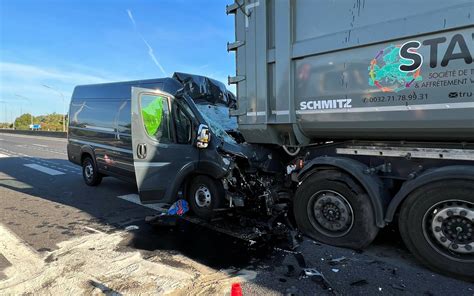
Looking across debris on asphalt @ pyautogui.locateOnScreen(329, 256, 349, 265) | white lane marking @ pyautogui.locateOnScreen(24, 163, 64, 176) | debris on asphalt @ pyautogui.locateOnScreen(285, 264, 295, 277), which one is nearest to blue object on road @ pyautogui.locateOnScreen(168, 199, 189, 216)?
debris on asphalt @ pyautogui.locateOnScreen(285, 264, 295, 277)

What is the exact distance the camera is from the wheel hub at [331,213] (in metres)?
4.21

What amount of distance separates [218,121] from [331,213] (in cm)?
272

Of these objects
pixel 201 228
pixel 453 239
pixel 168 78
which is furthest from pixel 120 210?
pixel 453 239

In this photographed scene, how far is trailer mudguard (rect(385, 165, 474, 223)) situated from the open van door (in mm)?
2974

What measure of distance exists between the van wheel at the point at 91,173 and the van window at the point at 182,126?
12.5 feet

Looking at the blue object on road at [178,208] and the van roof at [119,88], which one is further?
the van roof at [119,88]

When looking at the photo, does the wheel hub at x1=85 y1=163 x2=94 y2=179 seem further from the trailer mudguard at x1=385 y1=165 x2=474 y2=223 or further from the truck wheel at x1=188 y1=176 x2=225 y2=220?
the trailer mudguard at x1=385 y1=165 x2=474 y2=223

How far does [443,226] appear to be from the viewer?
350 cm

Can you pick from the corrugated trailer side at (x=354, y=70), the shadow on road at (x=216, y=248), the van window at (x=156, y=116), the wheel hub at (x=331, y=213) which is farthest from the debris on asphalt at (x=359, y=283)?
the van window at (x=156, y=116)

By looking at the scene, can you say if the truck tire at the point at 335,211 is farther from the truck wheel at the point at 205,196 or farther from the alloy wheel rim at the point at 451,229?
the truck wheel at the point at 205,196

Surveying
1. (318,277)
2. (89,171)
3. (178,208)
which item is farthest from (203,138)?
(89,171)

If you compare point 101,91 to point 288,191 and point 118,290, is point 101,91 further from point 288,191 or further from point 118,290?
point 118,290

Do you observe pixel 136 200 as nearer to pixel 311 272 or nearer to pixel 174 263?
pixel 174 263

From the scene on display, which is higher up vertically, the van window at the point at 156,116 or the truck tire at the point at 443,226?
the van window at the point at 156,116
